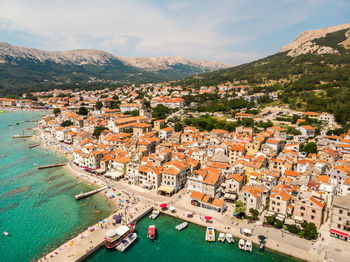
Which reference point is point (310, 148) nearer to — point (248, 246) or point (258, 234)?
point (258, 234)

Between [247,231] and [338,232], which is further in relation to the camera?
[247,231]

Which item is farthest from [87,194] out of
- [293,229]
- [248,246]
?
[293,229]

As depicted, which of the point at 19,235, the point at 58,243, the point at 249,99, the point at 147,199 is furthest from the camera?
the point at 249,99

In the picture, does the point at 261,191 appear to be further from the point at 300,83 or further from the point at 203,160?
the point at 300,83

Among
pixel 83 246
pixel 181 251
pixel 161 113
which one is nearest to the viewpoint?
pixel 83 246

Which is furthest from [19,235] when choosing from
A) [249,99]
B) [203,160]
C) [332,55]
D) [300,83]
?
[332,55]

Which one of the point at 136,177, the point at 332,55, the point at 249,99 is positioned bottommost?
the point at 136,177
